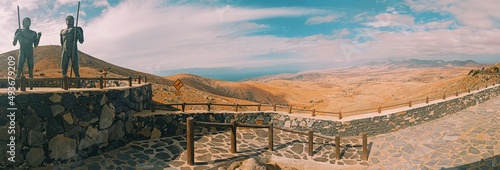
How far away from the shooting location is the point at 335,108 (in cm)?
3244

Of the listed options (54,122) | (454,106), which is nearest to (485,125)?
(454,106)

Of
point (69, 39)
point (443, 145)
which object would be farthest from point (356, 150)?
point (69, 39)

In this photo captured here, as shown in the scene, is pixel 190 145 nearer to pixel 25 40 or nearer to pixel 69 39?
pixel 69 39

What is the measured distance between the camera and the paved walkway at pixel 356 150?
10039 mm

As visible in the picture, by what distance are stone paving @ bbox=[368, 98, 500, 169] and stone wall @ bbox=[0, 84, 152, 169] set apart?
11.4 meters

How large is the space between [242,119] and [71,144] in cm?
916

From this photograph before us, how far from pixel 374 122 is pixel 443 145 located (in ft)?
11.9

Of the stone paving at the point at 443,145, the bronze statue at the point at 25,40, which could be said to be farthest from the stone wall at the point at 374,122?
the bronze statue at the point at 25,40

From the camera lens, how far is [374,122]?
52.5ft

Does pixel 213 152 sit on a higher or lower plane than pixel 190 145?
lower

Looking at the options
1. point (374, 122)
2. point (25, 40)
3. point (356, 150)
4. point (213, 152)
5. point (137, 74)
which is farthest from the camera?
point (137, 74)

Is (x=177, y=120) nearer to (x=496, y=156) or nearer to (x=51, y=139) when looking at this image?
(x=51, y=139)

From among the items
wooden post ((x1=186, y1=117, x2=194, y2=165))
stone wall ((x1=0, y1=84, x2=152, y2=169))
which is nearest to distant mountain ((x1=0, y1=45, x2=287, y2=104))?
stone wall ((x1=0, y1=84, x2=152, y2=169))

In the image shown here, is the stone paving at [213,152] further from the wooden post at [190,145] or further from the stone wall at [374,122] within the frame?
the stone wall at [374,122]
